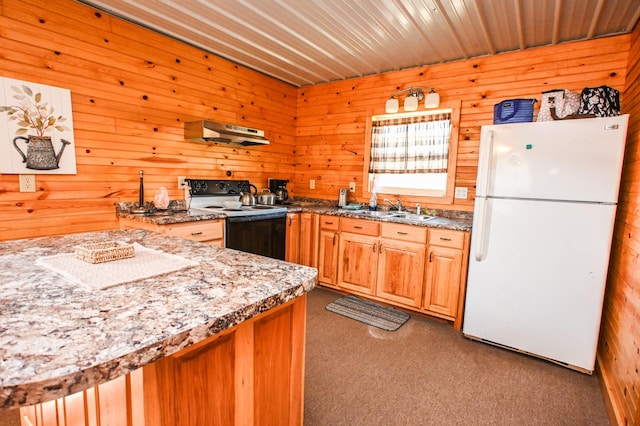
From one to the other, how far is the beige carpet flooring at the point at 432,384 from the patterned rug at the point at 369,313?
0.14m

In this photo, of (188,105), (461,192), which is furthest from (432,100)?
(188,105)

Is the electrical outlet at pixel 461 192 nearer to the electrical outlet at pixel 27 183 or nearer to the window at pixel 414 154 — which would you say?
the window at pixel 414 154

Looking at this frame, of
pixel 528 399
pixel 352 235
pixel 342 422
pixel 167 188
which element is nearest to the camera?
pixel 342 422

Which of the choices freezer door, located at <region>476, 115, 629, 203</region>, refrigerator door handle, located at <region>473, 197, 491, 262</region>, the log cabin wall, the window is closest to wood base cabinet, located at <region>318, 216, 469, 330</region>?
refrigerator door handle, located at <region>473, 197, 491, 262</region>

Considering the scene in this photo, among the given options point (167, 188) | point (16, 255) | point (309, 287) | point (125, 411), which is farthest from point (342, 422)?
point (167, 188)

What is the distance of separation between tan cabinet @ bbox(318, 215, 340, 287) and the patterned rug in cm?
29

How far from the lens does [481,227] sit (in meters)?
2.38

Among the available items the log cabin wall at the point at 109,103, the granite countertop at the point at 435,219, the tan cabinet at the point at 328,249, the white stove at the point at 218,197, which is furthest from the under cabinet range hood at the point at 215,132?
the tan cabinet at the point at 328,249

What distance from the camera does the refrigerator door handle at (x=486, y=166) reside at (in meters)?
2.31

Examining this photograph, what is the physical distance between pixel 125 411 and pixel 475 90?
343cm

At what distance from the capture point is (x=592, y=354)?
2.07 m

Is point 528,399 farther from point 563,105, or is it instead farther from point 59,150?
point 59,150

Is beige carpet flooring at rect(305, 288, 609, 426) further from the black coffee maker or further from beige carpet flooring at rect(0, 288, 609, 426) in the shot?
the black coffee maker

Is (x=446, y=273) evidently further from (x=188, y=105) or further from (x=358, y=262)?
(x=188, y=105)
